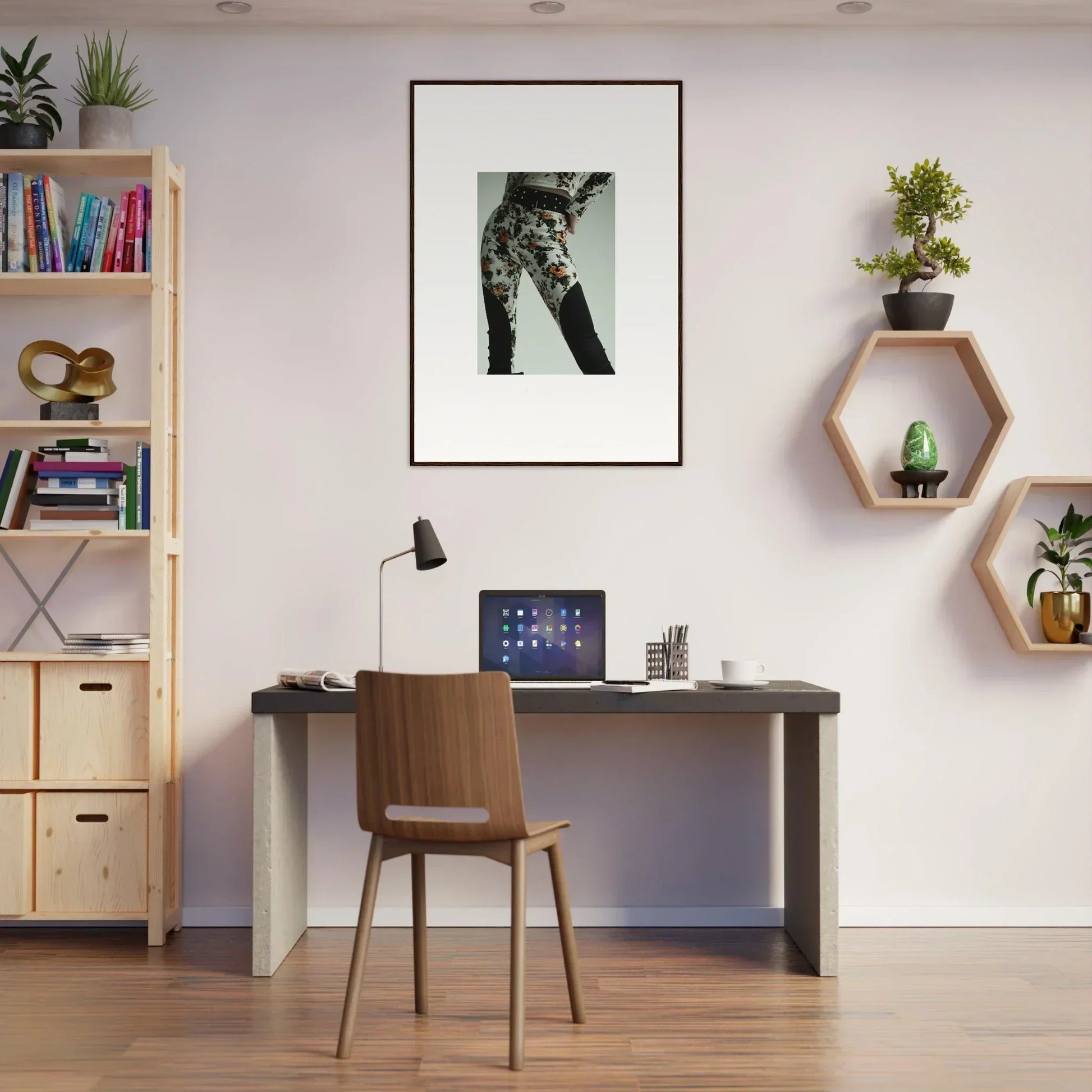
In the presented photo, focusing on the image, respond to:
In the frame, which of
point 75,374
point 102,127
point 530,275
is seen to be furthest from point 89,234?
point 530,275

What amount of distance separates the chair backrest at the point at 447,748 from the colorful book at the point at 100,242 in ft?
5.88

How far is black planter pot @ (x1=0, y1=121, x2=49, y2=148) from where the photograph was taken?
3512 mm

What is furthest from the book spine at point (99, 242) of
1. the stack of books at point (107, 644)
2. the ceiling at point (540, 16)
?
the stack of books at point (107, 644)

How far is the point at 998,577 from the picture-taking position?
3.66 m

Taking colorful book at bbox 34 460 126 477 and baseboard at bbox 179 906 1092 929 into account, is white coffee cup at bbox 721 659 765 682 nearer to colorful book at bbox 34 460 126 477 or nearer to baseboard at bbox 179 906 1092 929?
baseboard at bbox 179 906 1092 929

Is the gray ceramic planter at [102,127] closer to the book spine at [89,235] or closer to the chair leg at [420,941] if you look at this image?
the book spine at [89,235]

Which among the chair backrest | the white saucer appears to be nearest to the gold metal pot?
the white saucer

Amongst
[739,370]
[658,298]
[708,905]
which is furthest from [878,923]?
[658,298]

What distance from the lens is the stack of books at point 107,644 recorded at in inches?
136

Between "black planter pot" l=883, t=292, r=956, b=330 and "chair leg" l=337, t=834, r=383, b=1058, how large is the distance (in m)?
2.25

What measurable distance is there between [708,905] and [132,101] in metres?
3.15

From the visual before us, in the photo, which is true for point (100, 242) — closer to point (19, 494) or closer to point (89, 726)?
point (19, 494)

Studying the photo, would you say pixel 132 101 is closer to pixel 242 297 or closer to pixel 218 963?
pixel 242 297

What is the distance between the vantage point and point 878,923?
143 inches
